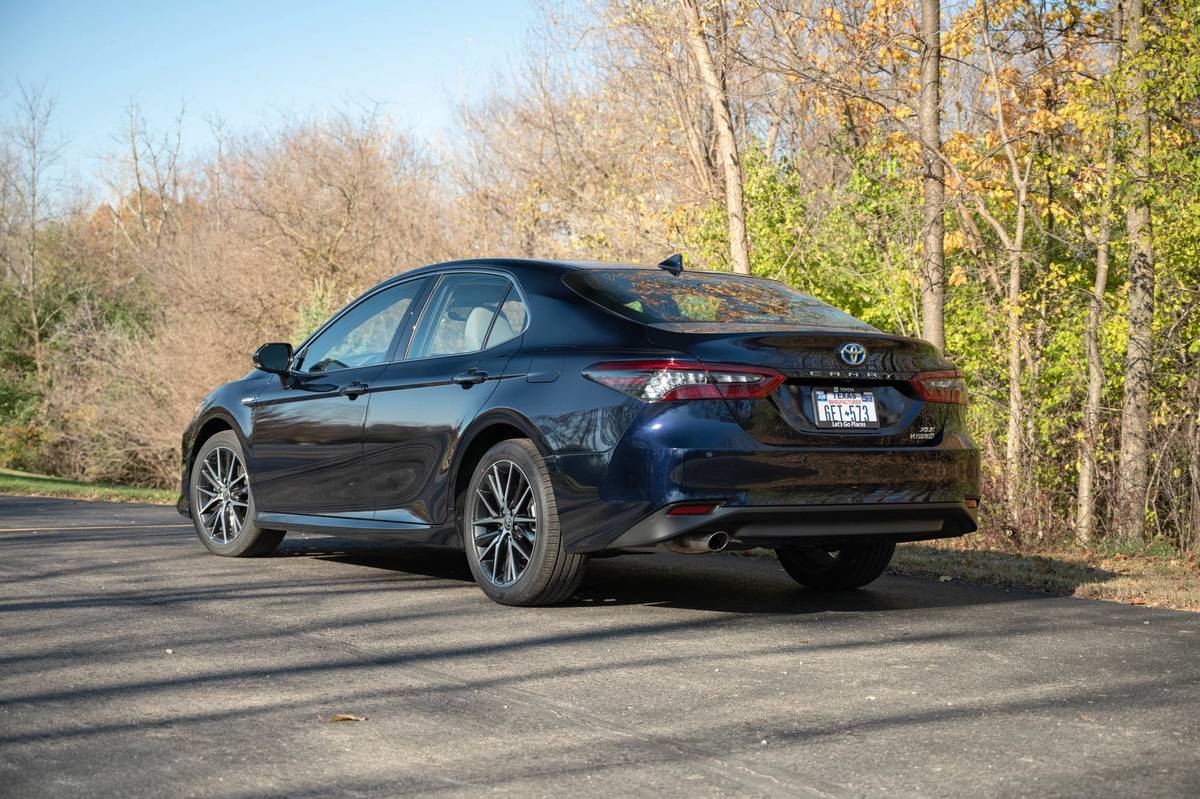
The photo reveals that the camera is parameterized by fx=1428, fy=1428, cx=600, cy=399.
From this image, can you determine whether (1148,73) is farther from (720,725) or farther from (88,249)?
(88,249)

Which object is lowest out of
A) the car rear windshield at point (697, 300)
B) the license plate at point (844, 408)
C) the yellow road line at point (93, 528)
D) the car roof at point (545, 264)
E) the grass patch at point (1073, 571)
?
the grass patch at point (1073, 571)

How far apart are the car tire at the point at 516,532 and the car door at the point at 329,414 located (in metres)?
0.94

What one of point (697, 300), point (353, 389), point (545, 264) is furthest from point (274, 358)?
point (697, 300)

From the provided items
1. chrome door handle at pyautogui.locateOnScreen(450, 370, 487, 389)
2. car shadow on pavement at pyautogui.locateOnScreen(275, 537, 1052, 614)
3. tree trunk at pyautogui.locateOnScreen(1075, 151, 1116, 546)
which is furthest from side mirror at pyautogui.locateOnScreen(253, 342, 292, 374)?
tree trunk at pyautogui.locateOnScreen(1075, 151, 1116, 546)

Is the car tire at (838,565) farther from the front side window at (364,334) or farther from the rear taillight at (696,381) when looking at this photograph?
the front side window at (364,334)

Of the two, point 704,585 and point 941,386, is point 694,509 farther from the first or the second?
point 704,585

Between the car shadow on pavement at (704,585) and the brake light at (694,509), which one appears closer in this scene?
the brake light at (694,509)

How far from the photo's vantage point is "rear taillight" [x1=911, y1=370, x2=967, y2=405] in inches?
258

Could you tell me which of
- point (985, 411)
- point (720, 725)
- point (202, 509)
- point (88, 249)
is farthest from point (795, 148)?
point (88, 249)

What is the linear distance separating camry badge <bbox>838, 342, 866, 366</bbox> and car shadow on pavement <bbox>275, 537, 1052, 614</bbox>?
4.14 ft

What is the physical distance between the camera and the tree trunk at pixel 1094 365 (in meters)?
11.8

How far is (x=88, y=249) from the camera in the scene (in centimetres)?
4712

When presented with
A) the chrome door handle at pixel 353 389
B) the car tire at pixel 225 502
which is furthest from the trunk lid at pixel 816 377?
the car tire at pixel 225 502

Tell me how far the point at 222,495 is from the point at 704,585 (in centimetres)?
322
